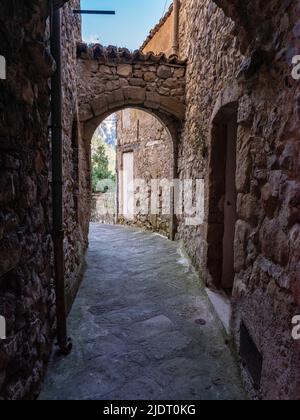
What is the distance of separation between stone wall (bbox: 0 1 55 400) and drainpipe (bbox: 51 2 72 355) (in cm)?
12

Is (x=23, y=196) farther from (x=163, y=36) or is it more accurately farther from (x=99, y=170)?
(x=99, y=170)

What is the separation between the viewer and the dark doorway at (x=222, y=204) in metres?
3.28

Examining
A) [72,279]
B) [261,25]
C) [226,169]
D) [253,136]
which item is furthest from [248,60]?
[72,279]

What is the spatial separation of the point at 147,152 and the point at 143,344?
6270mm

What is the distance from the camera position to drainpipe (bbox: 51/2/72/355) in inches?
82.3

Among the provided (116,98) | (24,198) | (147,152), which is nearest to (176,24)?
(116,98)

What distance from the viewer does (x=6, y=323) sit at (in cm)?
132

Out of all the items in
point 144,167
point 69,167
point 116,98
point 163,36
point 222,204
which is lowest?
point 222,204

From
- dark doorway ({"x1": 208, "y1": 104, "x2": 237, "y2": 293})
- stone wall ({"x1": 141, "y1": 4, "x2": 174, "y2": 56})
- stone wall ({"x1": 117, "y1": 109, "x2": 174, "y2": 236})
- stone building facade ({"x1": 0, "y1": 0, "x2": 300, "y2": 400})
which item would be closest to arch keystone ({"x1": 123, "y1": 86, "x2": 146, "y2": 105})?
stone wall ({"x1": 117, "y1": 109, "x2": 174, "y2": 236})

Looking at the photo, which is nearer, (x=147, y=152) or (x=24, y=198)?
(x=24, y=198)

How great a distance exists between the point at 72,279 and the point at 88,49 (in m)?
3.96

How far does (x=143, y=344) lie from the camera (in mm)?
2299
